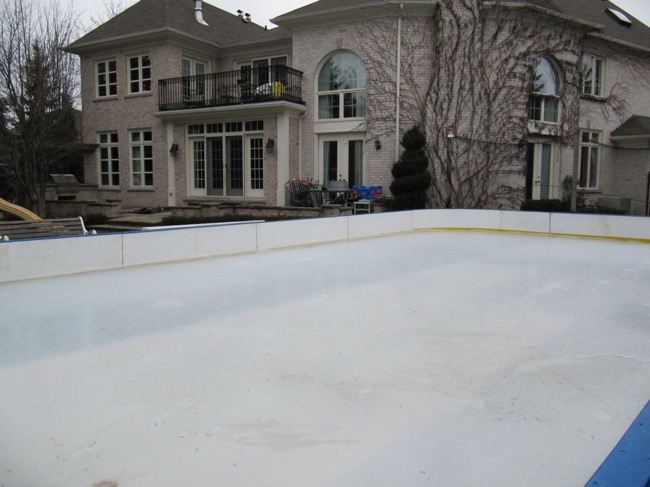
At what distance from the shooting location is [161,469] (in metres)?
2.41

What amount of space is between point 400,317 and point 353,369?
1.60 m

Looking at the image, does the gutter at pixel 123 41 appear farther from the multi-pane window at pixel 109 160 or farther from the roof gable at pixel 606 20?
the roof gable at pixel 606 20

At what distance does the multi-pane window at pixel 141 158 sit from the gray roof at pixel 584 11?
672 centimetres

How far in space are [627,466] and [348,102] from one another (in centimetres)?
1655

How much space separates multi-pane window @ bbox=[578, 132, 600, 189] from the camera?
18438mm

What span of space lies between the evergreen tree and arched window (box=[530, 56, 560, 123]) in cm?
421

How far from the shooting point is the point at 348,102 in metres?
17.2

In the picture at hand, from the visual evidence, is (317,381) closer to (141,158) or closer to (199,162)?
(199,162)

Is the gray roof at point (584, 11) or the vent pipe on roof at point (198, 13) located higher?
the vent pipe on roof at point (198, 13)

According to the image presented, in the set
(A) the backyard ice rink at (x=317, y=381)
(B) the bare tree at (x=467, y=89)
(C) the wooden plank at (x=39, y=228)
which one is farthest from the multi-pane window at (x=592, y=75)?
(C) the wooden plank at (x=39, y=228)

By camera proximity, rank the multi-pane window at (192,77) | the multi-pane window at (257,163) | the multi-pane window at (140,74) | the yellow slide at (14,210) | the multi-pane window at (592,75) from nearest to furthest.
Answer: the yellow slide at (14,210) → the multi-pane window at (257,163) → the multi-pane window at (592,75) → the multi-pane window at (192,77) → the multi-pane window at (140,74)

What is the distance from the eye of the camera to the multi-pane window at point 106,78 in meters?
20.6

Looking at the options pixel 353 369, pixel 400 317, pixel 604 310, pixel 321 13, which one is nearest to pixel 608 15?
pixel 321 13

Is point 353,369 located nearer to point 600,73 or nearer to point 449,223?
point 449,223
